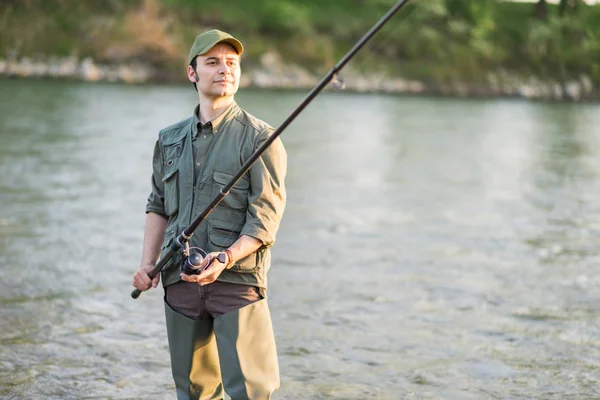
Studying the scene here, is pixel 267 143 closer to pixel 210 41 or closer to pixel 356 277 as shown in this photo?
pixel 210 41

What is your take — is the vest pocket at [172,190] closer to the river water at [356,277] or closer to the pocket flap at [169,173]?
the pocket flap at [169,173]

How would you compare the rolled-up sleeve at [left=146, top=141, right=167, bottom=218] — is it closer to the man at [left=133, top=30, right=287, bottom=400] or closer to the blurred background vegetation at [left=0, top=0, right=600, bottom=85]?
the man at [left=133, top=30, right=287, bottom=400]

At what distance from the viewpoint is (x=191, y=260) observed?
3.45 metres

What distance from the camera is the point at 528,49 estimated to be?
63.5 metres

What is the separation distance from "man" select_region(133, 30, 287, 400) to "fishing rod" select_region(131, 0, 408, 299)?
0.19 feet

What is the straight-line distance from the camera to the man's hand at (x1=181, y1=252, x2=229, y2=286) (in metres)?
3.41

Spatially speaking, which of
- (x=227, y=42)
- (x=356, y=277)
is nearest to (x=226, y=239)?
(x=227, y=42)

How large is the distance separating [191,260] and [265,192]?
368 mm

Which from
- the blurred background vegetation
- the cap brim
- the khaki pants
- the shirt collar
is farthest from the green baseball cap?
the blurred background vegetation

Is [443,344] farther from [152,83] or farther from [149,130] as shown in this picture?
[152,83]

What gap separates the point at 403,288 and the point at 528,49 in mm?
57991

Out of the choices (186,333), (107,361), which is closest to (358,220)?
(107,361)

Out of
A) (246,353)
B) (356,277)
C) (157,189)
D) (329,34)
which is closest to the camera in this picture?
(246,353)

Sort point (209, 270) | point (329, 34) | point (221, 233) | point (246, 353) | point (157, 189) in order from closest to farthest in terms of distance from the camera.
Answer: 1. point (209, 270)
2. point (246, 353)
3. point (221, 233)
4. point (157, 189)
5. point (329, 34)
